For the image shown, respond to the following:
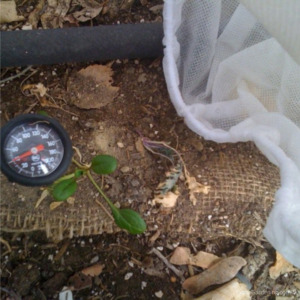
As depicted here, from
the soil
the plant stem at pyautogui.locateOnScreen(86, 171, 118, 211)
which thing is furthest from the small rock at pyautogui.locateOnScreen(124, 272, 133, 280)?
the plant stem at pyautogui.locateOnScreen(86, 171, 118, 211)

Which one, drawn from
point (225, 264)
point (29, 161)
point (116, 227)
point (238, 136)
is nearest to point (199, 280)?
point (225, 264)

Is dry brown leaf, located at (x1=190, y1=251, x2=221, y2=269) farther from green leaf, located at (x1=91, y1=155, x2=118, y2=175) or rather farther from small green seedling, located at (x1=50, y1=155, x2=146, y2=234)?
green leaf, located at (x1=91, y1=155, x2=118, y2=175)

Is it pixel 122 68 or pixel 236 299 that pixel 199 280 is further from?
pixel 122 68

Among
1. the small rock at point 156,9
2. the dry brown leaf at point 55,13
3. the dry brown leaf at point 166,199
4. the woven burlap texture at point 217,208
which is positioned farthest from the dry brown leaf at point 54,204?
the small rock at point 156,9

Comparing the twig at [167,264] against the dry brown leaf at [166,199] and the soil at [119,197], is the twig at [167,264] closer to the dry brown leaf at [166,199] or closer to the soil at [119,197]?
the soil at [119,197]

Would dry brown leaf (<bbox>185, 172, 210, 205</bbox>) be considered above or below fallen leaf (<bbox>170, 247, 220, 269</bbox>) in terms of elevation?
above

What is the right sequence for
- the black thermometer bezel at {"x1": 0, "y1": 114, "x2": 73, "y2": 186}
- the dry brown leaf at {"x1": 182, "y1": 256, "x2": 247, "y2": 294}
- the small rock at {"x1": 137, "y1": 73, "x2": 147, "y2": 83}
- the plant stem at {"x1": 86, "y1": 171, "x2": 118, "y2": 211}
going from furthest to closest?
1. the small rock at {"x1": 137, "y1": 73, "x2": 147, "y2": 83}
2. the dry brown leaf at {"x1": 182, "y1": 256, "x2": 247, "y2": 294}
3. the plant stem at {"x1": 86, "y1": 171, "x2": 118, "y2": 211}
4. the black thermometer bezel at {"x1": 0, "y1": 114, "x2": 73, "y2": 186}
